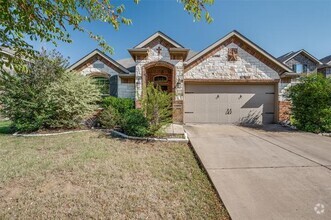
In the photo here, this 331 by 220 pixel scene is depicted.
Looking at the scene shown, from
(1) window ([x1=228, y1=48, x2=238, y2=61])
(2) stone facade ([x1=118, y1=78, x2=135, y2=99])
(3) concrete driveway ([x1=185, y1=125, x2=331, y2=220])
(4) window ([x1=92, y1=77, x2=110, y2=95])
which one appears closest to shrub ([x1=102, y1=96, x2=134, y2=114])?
(2) stone facade ([x1=118, y1=78, x2=135, y2=99])

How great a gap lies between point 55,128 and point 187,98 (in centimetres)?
736

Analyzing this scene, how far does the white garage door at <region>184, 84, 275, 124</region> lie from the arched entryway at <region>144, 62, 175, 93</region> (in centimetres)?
112

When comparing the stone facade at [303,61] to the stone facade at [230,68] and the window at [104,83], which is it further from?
the window at [104,83]

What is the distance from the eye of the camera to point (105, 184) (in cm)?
371

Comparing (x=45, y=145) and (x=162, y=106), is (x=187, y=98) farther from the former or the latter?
(x=45, y=145)

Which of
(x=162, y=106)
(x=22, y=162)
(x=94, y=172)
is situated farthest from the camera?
(x=162, y=106)

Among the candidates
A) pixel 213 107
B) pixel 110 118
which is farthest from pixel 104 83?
pixel 213 107

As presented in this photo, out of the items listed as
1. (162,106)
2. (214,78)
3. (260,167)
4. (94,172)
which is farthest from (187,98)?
(94,172)

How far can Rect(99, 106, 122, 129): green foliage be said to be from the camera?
30.9ft

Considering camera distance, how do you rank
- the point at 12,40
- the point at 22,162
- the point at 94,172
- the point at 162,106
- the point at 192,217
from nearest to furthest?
the point at 192,217
the point at 12,40
the point at 94,172
the point at 22,162
the point at 162,106

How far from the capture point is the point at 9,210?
2.92 meters

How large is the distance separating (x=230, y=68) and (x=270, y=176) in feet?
27.6

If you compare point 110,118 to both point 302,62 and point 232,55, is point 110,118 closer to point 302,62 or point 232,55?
point 232,55

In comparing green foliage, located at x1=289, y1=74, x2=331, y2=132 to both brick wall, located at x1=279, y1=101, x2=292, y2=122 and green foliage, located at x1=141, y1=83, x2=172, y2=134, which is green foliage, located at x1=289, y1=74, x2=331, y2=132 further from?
green foliage, located at x1=141, y1=83, x2=172, y2=134
